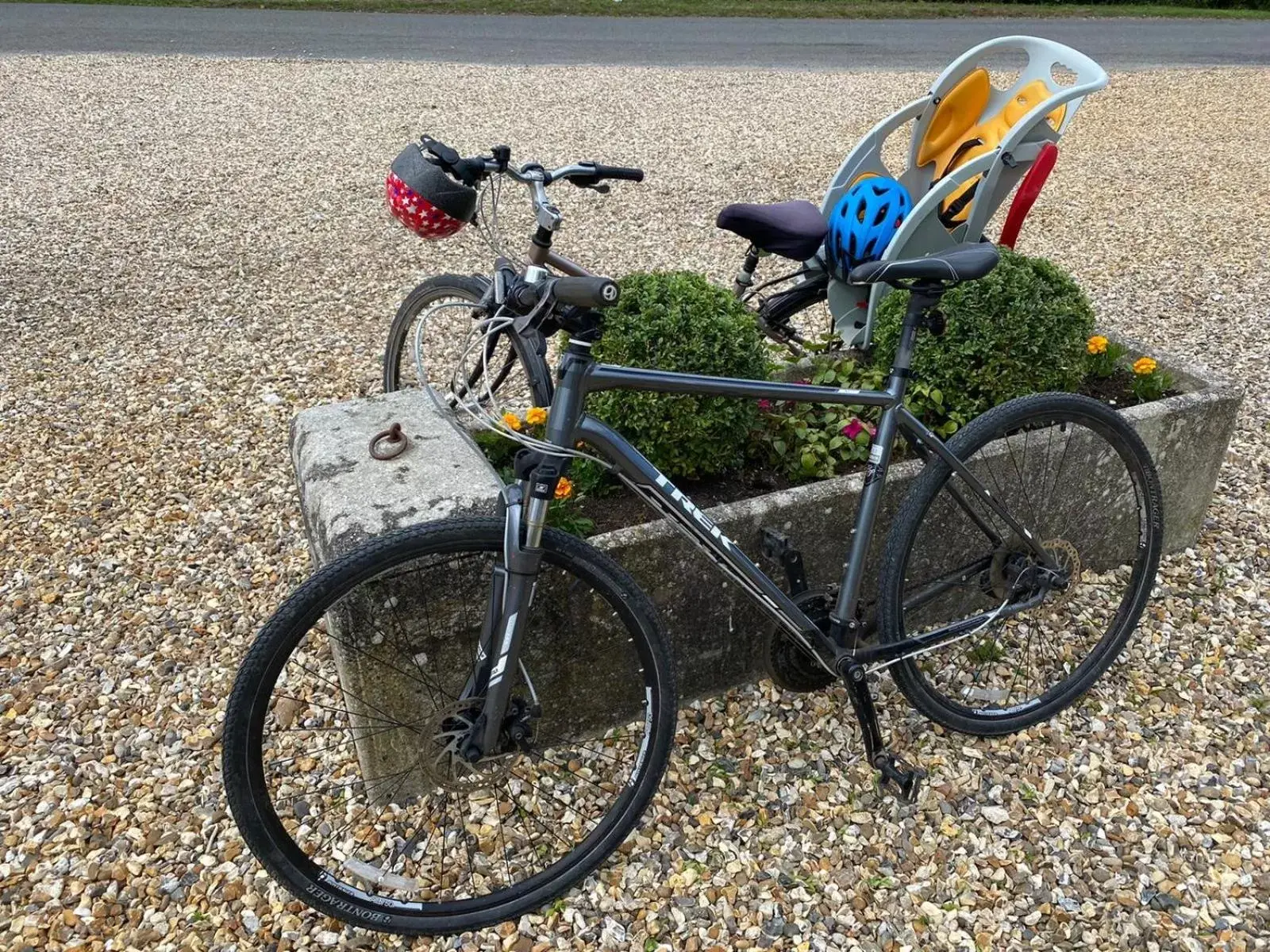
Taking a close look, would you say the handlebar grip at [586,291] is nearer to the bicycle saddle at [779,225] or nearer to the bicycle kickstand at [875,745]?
the bicycle kickstand at [875,745]

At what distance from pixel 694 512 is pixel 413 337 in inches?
61.0

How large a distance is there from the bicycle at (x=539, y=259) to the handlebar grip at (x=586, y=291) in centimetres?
16

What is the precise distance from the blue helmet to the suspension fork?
238cm

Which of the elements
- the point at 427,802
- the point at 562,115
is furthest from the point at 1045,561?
the point at 562,115

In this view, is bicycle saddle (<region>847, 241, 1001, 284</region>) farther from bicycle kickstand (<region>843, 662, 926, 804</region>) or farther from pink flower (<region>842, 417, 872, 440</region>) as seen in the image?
bicycle kickstand (<region>843, 662, 926, 804</region>)

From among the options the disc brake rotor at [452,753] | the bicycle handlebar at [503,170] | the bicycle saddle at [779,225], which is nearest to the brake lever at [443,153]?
the bicycle handlebar at [503,170]

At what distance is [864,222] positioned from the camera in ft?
12.6

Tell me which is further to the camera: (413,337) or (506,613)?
(413,337)

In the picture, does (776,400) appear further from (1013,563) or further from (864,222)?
(864,222)

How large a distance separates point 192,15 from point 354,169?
835 centimetres

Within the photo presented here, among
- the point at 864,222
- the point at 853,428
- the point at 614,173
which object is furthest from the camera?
the point at 864,222

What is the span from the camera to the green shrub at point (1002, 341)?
3.11 metres

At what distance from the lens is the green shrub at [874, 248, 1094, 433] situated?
10.2ft

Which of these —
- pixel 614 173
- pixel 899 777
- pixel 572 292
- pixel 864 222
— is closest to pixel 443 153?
pixel 614 173
